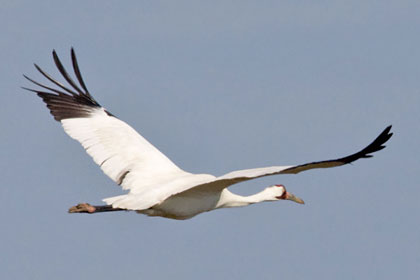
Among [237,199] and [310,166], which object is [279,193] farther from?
[310,166]

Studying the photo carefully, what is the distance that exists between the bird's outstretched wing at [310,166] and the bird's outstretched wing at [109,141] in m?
3.38

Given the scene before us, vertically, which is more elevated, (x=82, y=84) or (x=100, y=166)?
(x=82, y=84)

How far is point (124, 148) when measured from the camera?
23.9 m

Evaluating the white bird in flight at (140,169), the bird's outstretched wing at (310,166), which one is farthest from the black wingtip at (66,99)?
the bird's outstretched wing at (310,166)

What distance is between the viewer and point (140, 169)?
23391 millimetres

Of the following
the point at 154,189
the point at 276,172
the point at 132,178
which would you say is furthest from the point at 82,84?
the point at 276,172

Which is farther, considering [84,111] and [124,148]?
[84,111]

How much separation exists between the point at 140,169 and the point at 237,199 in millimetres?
2136

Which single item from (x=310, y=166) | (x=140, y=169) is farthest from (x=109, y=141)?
(x=310, y=166)

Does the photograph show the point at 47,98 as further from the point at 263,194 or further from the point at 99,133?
the point at 263,194

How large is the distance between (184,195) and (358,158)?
3884mm

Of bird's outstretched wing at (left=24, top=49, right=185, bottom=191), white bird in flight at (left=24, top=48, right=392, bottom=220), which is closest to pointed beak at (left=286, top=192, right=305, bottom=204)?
white bird in flight at (left=24, top=48, right=392, bottom=220)

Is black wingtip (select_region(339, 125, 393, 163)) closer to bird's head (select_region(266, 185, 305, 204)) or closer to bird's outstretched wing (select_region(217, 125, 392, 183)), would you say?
bird's outstretched wing (select_region(217, 125, 392, 183))

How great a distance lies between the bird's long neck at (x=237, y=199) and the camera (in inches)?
894
